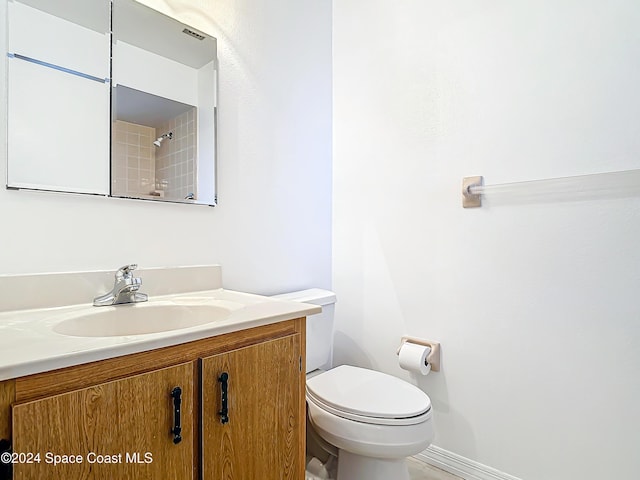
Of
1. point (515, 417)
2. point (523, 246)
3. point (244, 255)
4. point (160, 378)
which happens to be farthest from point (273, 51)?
point (515, 417)

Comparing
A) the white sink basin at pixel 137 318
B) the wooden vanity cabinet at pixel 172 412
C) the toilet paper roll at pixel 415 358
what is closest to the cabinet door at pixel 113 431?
the wooden vanity cabinet at pixel 172 412

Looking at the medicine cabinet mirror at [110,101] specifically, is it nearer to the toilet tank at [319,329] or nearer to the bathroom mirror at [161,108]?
the bathroom mirror at [161,108]

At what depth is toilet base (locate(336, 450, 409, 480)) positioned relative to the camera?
1259mm

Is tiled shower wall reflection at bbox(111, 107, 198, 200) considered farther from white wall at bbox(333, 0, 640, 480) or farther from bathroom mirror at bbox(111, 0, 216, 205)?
white wall at bbox(333, 0, 640, 480)

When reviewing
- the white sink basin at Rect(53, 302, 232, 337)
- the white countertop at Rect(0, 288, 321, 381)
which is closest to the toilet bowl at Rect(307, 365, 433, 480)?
the white countertop at Rect(0, 288, 321, 381)

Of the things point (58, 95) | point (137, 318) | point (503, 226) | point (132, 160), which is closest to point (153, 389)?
point (137, 318)

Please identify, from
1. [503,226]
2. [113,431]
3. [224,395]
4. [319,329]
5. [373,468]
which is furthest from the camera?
[319,329]

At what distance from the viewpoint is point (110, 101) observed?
115 cm

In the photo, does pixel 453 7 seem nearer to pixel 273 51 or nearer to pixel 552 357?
pixel 273 51

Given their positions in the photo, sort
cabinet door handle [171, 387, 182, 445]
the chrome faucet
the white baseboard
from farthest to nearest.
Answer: the white baseboard
the chrome faucet
cabinet door handle [171, 387, 182, 445]

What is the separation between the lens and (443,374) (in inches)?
62.0

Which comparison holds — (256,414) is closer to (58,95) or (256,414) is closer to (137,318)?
(137,318)

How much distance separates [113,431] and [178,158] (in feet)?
3.07

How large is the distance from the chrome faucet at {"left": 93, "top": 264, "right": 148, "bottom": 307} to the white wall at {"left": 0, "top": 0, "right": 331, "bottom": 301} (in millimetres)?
105
